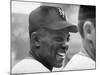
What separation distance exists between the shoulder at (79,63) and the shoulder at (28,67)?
36 centimetres

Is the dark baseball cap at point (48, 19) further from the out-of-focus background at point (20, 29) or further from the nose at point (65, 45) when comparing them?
the nose at point (65, 45)

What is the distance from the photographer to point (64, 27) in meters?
2.53

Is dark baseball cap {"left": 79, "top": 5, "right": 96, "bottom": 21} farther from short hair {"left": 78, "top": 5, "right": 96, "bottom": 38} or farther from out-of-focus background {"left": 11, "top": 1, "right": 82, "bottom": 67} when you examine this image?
out-of-focus background {"left": 11, "top": 1, "right": 82, "bottom": 67}

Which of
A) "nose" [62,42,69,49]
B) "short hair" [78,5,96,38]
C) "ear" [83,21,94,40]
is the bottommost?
"nose" [62,42,69,49]

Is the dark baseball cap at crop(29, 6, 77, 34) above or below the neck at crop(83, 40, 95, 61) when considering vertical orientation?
above

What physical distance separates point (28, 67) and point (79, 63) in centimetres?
73

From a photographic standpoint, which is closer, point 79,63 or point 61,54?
point 61,54

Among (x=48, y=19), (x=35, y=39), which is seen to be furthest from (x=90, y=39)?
(x=35, y=39)

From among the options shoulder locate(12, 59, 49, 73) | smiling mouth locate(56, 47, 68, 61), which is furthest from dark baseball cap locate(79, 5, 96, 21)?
shoulder locate(12, 59, 49, 73)

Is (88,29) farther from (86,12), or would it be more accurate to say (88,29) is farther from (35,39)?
(35,39)

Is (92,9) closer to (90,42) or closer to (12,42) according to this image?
(90,42)

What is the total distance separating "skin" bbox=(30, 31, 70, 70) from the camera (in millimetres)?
2443

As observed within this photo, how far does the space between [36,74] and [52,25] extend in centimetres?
67

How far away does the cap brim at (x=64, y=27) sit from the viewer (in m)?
2.49
